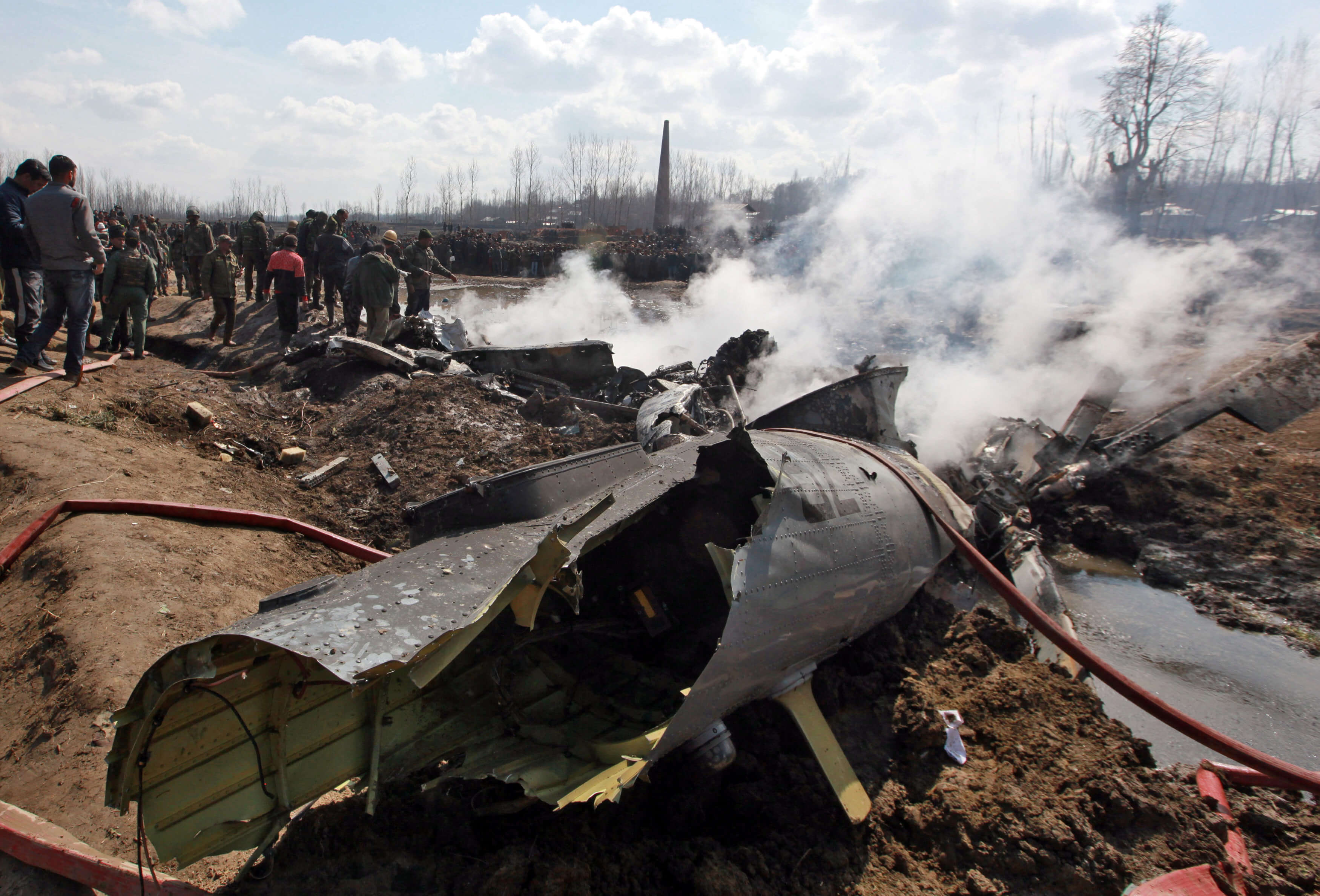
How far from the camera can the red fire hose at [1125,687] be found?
11.1ft

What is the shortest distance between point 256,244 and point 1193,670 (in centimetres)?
1606

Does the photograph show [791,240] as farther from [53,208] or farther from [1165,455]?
[53,208]

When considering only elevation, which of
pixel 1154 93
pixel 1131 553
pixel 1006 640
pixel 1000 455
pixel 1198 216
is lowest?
pixel 1131 553

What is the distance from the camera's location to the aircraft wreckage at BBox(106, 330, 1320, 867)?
2.13 meters

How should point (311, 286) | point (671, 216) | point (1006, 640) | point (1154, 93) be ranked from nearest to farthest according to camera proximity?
point (1006, 640)
point (311, 286)
point (1154, 93)
point (671, 216)

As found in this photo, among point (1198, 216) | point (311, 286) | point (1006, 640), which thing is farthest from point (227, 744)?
point (1198, 216)

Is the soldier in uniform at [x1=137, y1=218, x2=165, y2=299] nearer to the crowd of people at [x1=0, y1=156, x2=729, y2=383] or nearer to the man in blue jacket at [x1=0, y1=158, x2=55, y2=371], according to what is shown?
the crowd of people at [x1=0, y1=156, x2=729, y2=383]

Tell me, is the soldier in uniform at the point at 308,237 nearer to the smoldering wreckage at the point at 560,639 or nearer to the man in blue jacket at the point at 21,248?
the man in blue jacket at the point at 21,248

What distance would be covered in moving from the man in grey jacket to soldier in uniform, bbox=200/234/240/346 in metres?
3.96

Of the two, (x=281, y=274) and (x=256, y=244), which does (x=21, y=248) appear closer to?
(x=281, y=274)

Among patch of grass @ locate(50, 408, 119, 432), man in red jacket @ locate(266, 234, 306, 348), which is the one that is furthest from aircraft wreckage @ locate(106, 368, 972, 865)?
man in red jacket @ locate(266, 234, 306, 348)

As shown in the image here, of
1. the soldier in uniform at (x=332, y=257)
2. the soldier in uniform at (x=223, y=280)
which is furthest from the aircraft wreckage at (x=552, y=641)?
the soldier in uniform at (x=332, y=257)

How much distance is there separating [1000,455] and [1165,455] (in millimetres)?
3550

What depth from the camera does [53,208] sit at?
20.6 ft
